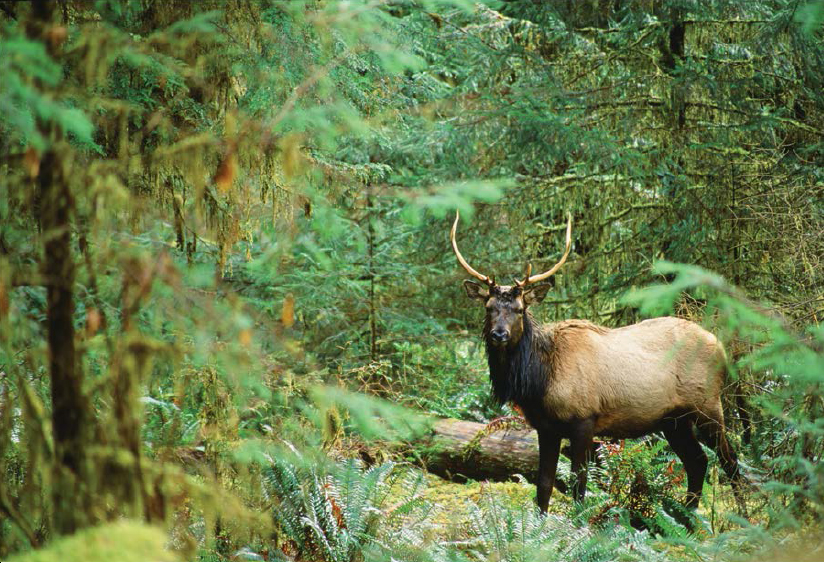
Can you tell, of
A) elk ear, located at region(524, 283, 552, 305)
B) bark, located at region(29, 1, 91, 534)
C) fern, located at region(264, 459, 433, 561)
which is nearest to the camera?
bark, located at region(29, 1, 91, 534)

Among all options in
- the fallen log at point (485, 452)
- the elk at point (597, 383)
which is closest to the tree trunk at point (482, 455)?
the fallen log at point (485, 452)

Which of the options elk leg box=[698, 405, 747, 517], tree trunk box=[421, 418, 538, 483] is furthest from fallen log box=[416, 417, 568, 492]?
elk leg box=[698, 405, 747, 517]

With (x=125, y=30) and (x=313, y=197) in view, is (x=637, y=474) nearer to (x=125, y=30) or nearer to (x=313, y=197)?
(x=313, y=197)

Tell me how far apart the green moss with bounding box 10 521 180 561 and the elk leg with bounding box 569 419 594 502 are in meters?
5.08

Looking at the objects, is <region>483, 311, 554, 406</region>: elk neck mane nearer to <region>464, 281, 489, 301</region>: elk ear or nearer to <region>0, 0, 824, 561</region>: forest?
<region>0, 0, 824, 561</region>: forest

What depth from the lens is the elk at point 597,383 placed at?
7.58 metres

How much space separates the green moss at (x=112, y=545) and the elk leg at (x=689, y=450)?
6.24m

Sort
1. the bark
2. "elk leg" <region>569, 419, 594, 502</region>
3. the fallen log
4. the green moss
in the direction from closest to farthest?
the green moss
the bark
"elk leg" <region>569, 419, 594, 502</region>
the fallen log

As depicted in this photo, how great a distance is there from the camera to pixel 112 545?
279 cm

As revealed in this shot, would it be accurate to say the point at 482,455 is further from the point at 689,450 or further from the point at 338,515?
the point at 338,515

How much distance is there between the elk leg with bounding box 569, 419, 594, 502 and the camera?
725 centimetres

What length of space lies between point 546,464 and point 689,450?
5.33 ft

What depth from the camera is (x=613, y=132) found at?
10430 mm

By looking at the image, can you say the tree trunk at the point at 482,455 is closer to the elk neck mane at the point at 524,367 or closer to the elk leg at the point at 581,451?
the elk neck mane at the point at 524,367
